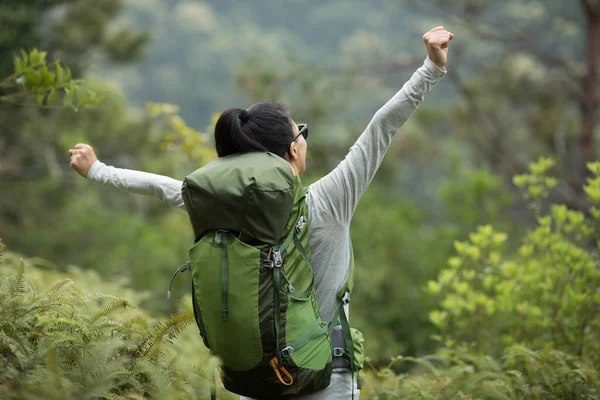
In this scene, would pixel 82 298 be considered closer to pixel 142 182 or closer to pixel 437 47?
pixel 142 182

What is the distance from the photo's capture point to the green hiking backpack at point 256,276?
192 cm

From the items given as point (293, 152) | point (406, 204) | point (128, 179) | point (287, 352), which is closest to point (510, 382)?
point (287, 352)

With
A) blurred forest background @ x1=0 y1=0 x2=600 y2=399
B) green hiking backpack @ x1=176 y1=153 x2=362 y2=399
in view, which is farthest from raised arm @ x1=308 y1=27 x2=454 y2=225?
blurred forest background @ x1=0 y1=0 x2=600 y2=399

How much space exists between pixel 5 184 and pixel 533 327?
11254 millimetres

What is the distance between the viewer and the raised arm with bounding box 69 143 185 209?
2.32 m

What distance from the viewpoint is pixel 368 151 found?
6.77 feet

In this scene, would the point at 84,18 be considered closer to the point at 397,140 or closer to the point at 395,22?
the point at 397,140

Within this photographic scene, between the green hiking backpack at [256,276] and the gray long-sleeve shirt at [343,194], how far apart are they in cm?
9

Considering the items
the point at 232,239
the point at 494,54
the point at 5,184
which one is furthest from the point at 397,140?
the point at 232,239

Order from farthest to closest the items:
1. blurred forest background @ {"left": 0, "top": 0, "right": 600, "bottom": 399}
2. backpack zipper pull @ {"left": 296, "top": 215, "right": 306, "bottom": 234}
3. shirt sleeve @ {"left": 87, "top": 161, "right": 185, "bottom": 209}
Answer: blurred forest background @ {"left": 0, "top": 0, "right": 600, "bottom": 399} < shirt sleeve @ {"left": 87, "top": 161, "right": 185, "bottom": 209} < backpack zipper pull @ {"left": 296, "top": 215, "right": 306, "bottom": 234}

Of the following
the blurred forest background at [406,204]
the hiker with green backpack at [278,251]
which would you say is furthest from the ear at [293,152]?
the blurred forest background at [406,204]

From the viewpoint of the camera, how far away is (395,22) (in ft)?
134

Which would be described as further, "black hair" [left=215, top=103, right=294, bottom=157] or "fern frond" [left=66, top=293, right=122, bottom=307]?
"fern frond" [left=66, top=293, right=122, bottom=307]

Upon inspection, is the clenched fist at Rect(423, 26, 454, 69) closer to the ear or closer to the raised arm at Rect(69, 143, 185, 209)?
the ear
